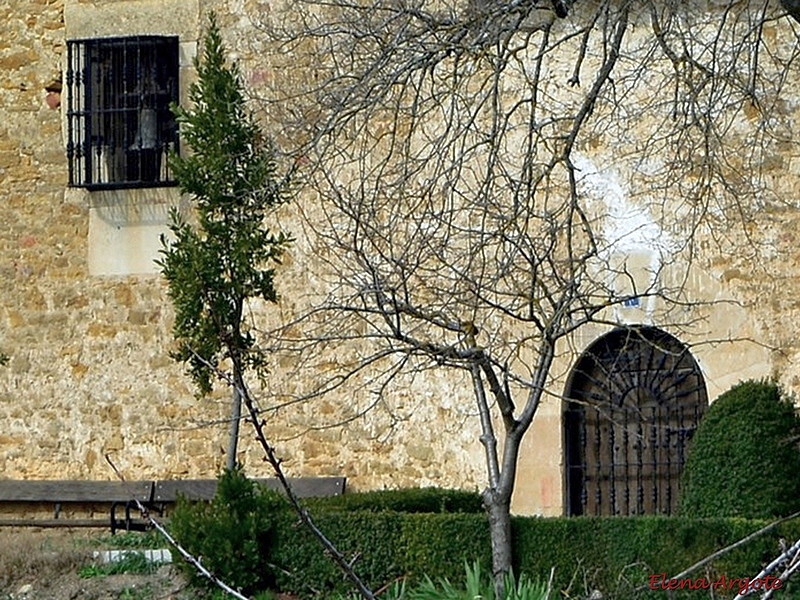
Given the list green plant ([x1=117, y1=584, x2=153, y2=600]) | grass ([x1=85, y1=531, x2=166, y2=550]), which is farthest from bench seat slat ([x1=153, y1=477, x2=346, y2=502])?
green plant ([x1=117, y1=584, x2=153, y2=600])

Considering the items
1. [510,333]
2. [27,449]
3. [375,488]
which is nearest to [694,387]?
[510,333]

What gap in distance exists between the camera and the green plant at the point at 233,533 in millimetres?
9586

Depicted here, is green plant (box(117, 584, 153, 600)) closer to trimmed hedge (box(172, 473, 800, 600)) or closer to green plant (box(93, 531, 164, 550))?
trimmed hedge (box(172, 473, 800, 600))

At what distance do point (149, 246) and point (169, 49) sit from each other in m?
1.78

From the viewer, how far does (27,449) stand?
14.7 metres

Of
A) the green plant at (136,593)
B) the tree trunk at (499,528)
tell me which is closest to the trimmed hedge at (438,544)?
the tree trunk at (499,528)

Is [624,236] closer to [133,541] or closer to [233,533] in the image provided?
[133,541]

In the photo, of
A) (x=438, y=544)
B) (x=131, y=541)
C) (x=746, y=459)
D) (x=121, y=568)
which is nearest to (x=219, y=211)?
(x=131, y=541)

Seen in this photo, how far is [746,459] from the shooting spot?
32.5 feet

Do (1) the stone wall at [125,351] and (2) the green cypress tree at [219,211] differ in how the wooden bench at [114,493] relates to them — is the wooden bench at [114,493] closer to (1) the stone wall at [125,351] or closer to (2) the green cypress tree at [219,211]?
(1) the stone wall at [125,351]

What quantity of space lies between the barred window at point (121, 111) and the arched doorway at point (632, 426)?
13.9 ft

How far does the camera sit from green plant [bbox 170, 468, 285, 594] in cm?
959

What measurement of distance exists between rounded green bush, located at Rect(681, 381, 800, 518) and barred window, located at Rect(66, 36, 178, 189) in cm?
609

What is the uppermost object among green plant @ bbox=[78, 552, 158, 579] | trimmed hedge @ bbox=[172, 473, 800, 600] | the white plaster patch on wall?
the white plaster patch on wall
